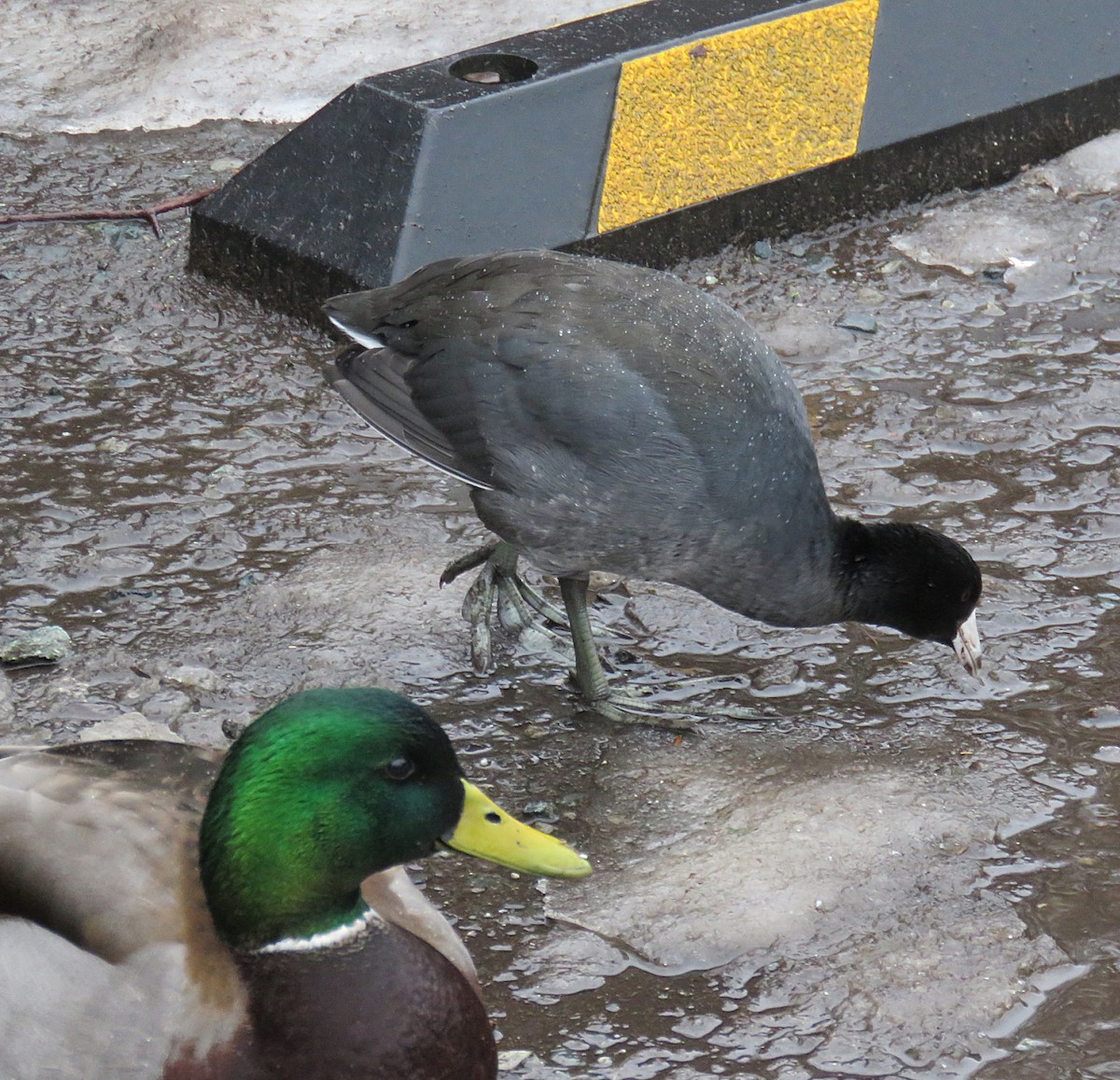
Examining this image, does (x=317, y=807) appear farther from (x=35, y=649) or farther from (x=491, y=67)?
(x=491, y=67)

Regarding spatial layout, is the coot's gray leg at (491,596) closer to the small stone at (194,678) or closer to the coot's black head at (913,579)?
the small stone at (194,678)

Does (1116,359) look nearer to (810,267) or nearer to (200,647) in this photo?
(810,267)

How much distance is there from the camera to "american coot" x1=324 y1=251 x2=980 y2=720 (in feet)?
12.3

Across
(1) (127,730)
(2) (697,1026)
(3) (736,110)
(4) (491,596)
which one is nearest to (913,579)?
(4) (491,596)

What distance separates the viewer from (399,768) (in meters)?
2.60

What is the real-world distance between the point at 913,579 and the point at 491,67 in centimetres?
264

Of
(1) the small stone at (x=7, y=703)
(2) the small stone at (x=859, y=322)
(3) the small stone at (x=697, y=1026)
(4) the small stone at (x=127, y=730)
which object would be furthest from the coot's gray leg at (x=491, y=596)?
(2) the small stone at (x=859, y=322)

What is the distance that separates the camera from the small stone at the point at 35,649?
4.04 meters

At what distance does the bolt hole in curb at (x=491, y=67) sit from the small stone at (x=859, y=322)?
136 cm

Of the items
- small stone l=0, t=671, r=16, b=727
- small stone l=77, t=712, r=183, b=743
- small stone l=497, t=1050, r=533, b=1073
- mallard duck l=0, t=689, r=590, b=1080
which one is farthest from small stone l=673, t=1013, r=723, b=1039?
small stone l=0, t=671, r=16, b=727

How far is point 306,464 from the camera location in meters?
4.91

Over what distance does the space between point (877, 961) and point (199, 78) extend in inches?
203

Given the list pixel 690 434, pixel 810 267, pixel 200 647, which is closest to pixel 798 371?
pixel 810 267

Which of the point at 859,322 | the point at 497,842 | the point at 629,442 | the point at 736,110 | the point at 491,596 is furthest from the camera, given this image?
the point at 736,110
